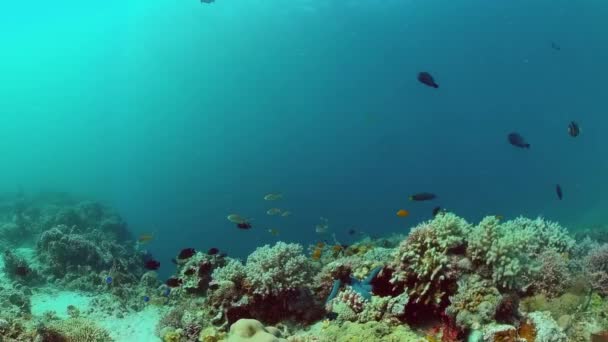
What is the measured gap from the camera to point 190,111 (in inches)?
5413

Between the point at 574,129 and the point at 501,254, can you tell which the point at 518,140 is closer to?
the point at 574,129

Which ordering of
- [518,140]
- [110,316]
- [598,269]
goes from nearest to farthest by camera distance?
[598,269] → [110,316] → [518,140]

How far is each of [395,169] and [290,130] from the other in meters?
30.6

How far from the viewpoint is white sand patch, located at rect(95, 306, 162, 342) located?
886 centimetres

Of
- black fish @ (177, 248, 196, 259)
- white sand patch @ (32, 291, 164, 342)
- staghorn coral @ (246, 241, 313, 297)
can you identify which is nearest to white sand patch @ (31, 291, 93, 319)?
white sand patch @ (32, 291, 164, 342)

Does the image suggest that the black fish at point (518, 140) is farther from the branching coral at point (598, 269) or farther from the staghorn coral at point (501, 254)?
the staghorn coral at point (501, 254)

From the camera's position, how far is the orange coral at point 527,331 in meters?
4.77

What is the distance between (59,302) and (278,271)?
28.5 feet

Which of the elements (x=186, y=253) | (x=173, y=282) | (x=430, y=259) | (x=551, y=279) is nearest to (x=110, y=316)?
(x=173, y=282)

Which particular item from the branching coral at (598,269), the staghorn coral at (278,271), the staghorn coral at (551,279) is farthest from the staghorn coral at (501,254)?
the staghorn coral at (278,271)

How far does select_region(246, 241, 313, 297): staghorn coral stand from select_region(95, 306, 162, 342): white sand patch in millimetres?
2871

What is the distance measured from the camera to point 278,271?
282 inches

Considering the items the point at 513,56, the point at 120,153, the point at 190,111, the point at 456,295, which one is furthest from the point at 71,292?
the point at 120,153

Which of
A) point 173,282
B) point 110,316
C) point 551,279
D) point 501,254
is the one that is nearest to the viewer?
point 501,254
